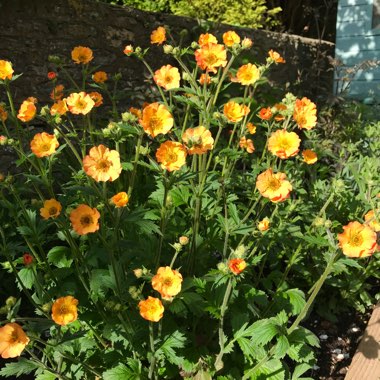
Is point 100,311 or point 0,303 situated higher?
point 100,311

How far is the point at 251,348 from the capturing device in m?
1.77

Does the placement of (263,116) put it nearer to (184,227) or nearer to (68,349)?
(184,227)

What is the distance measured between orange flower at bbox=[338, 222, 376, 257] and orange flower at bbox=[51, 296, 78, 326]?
0.82m

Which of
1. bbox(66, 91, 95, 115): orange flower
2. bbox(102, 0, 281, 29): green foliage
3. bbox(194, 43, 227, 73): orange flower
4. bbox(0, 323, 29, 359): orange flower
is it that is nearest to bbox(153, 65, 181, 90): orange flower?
bbox(194, 43, 227, 73): orange flower

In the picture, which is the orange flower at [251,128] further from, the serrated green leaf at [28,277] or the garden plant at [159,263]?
the serrated green leaf at [28,277]

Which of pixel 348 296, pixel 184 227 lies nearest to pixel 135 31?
pixel 184 227

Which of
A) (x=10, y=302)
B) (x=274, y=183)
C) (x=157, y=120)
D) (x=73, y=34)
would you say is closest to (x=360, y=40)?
(x=73, y=34)

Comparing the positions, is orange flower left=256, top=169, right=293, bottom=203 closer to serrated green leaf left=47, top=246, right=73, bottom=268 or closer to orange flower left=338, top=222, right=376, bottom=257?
orange flower left=338, top=222, right=376, bottom=257

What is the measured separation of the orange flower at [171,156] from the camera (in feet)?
5.12

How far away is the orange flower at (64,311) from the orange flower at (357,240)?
0.82 metres

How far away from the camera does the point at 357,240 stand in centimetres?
147

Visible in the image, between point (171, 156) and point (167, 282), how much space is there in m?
0.40

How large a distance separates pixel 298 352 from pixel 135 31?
8.82 feet

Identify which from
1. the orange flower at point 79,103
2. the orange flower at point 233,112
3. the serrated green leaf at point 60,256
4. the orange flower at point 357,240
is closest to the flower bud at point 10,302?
the serrated green leaf at point 60,256
